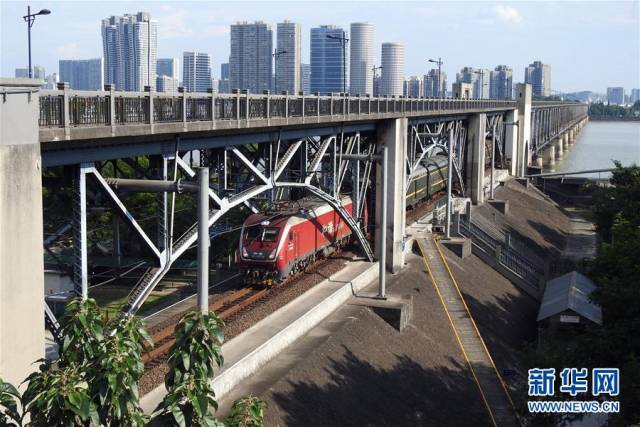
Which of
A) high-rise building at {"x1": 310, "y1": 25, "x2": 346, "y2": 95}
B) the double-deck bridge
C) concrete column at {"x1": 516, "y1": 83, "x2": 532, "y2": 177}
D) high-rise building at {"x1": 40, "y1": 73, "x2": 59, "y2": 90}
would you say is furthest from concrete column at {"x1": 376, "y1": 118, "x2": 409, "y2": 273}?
high-rise building at {"x1": 310, "y1": 25, "x2": 346, "y2": 95}

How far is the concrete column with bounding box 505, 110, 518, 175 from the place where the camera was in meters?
87.4

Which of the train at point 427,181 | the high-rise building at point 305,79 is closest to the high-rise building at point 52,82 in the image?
the train at point 427,181

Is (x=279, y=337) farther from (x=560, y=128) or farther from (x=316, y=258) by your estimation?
(x=560, y=128)

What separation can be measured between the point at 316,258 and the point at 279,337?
10.9 meters

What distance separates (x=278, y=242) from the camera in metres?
29.6

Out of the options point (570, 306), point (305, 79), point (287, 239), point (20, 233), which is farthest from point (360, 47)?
point (20, 233)

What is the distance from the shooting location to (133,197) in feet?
128

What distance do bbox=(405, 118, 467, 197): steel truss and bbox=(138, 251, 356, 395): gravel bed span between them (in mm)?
8519

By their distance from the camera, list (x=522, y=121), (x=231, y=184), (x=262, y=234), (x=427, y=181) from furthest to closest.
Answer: (x=522, y=121), (x=427, y=181), (x=262, y=234), (x=231, y=184)

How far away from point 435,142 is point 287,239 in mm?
23615

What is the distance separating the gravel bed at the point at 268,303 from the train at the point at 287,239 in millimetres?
489

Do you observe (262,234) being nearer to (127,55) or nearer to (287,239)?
(287,239)

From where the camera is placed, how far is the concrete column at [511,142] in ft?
287

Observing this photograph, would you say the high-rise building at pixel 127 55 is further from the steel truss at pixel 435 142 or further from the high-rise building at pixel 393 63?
the high-rise building at pixel 393 63
